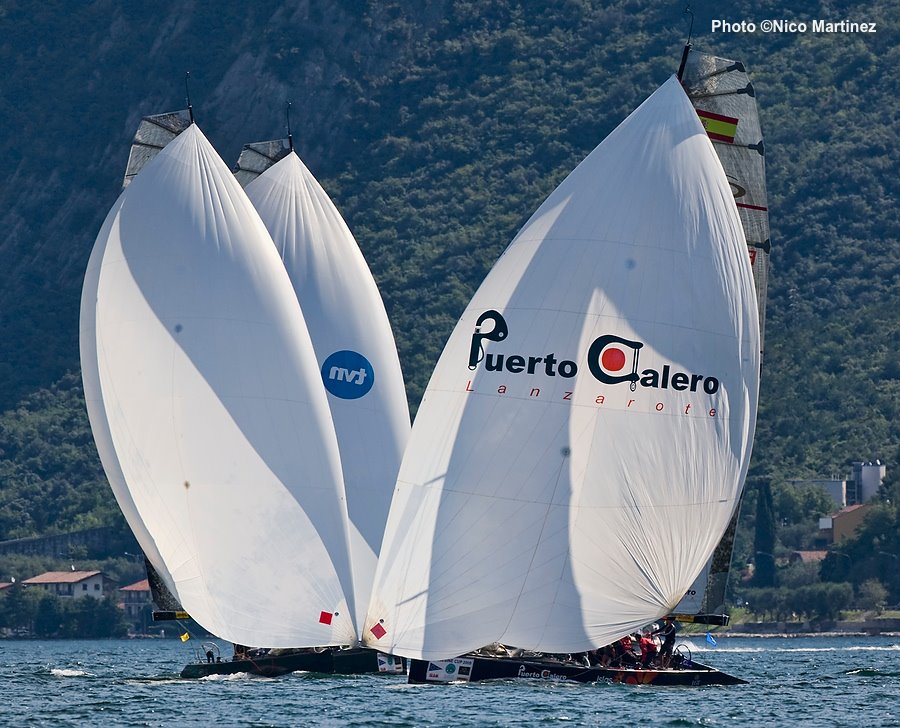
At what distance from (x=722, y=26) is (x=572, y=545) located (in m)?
112

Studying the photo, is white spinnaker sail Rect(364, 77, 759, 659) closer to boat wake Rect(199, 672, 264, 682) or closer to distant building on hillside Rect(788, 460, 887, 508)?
boat wake Rect(199, 672, 264, 682)

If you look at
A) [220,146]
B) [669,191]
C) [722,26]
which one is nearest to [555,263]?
[669,191]

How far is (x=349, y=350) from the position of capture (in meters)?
45.6

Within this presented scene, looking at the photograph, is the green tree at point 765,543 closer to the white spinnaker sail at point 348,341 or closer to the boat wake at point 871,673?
the boat wake at point 871,673

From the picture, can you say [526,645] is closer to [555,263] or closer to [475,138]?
[555,263]

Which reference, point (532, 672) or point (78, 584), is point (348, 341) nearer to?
point (532, 672)

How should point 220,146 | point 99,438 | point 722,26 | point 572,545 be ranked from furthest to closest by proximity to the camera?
point 220,146 → point 722,26 → point 99,438 → point 572,545

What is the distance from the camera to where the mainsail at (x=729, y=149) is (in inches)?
1554

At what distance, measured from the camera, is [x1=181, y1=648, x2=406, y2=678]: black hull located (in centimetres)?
4231

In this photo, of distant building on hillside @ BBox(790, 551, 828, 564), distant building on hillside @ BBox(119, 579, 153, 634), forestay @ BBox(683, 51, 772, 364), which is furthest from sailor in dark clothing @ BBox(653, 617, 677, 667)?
distant building on hillside @ BBox(119, 579, 153, 634)

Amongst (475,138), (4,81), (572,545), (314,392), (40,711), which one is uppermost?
(4,81)

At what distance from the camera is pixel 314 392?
40.6 m

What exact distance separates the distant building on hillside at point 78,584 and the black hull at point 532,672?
73931mm

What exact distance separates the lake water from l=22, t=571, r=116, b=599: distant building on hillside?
194 ft
